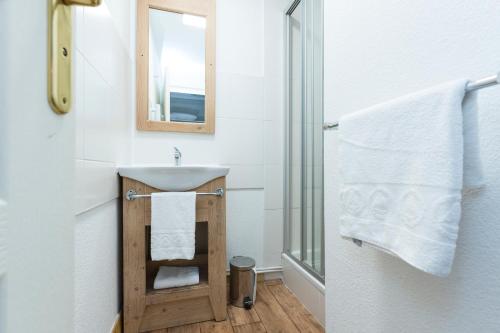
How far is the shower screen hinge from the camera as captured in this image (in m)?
0.27

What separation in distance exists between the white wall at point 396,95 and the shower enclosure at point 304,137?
42cm

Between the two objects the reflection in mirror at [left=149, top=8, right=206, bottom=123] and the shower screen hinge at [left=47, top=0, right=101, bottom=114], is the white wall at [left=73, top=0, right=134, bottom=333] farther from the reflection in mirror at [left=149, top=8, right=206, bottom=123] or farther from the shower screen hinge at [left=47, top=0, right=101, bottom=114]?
the shower screen hinge at [left=47, top=0, right=101, bottom=114]

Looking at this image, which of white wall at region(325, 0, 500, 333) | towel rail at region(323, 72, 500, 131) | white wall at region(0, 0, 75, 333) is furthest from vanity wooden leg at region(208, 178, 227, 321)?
towel rail at region(323, 72, 500, 131)

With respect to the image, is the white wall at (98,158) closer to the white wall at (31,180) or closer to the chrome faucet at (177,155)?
the chrome faucet at (177,155)

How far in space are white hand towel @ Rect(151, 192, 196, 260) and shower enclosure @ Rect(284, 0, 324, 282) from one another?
676 millimetres

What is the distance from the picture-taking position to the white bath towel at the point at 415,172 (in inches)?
16.5

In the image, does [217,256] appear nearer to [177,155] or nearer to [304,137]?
[177,155]

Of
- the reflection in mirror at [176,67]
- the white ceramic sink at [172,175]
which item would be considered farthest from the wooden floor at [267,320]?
the reflection in mirror at [176,67]

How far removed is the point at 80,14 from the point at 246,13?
1245mm

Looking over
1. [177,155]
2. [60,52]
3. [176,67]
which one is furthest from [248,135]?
[60,52]

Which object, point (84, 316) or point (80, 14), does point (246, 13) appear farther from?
point (84, 316)

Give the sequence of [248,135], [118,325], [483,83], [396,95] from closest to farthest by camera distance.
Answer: [483,83], [396,95], [118,325], [248,135]

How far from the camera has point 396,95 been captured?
2.00 ft

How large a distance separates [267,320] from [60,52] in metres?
1.37
